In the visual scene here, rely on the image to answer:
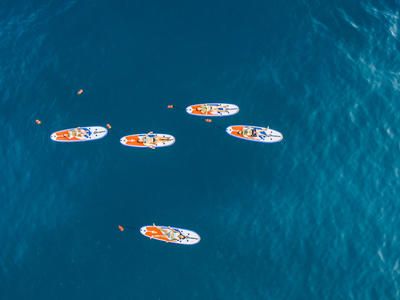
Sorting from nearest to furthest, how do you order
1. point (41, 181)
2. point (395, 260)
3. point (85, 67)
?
point (395, 260) < point (41, 181) < point (85, 67)

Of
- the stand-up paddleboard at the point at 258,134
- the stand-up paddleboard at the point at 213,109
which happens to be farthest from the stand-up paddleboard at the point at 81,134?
the stand-up paddleboard at the point at 258,134

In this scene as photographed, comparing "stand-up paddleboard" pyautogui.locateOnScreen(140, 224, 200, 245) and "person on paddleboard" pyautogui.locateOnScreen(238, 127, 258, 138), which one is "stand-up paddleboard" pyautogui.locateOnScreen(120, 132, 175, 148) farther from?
"stand-up paddleboard" pyautogui.locateOnScreen(140, 224, 200, 245)

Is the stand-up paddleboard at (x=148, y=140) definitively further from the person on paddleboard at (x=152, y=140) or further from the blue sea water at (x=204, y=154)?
the blue sea water at (x=204, y=154)

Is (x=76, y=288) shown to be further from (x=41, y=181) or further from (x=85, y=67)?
(x=85, y=67)

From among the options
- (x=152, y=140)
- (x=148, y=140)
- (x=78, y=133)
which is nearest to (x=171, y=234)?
(x=152, y=140)

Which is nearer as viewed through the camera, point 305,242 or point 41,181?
point 305,242

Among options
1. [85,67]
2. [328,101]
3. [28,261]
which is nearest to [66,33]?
[85,67]

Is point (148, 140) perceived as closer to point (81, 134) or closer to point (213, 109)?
point (81, 134)
